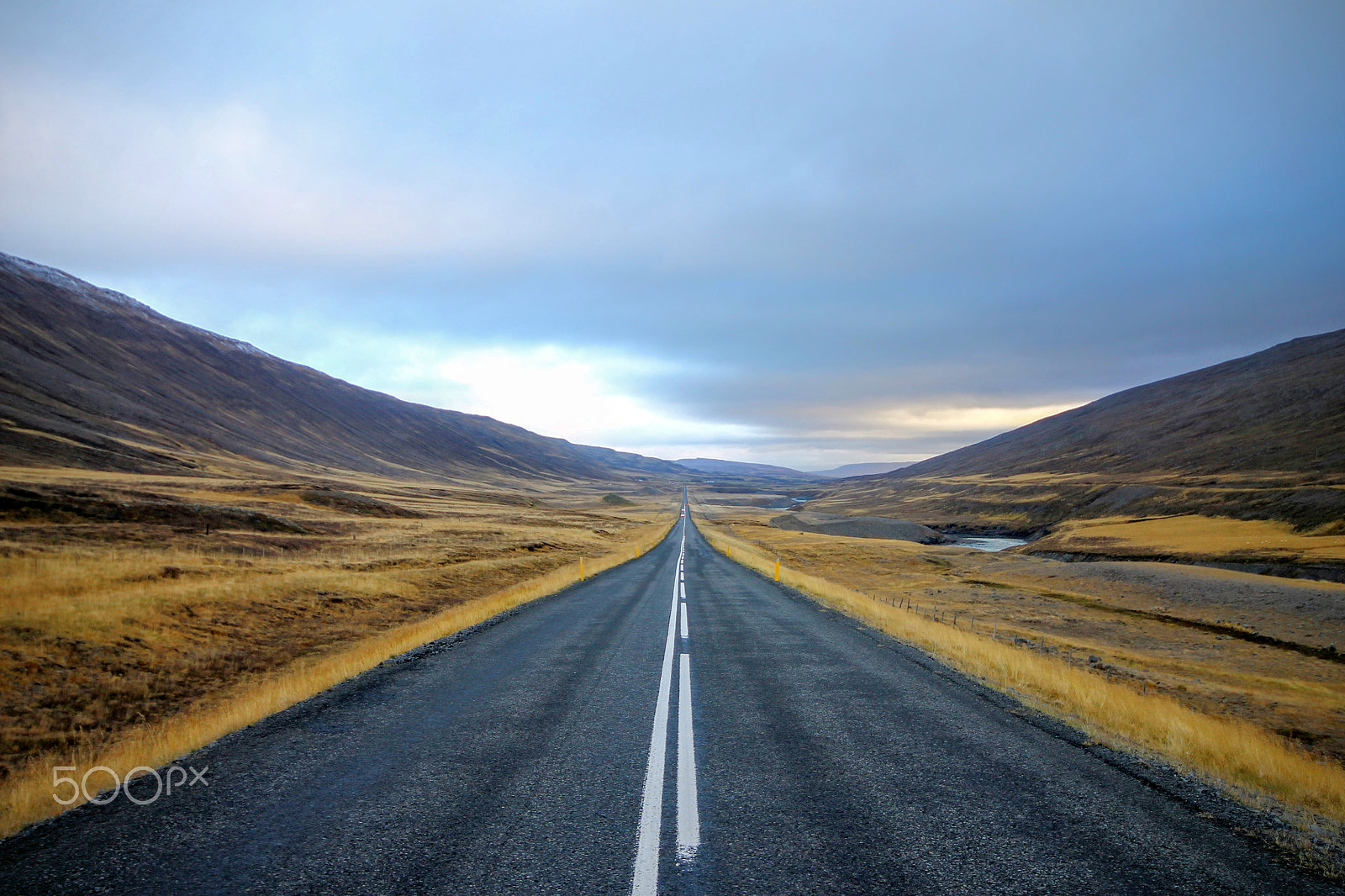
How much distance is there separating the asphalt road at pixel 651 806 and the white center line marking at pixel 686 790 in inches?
1.1

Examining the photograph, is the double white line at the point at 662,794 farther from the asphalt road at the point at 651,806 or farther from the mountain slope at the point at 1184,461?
the mountain slope at the point at 1184,461

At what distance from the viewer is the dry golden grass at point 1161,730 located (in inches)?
223

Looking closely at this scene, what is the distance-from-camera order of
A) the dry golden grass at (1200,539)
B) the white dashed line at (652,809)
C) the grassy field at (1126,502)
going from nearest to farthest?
1. the white dashed line at (652,809)
2. the dry golden grass at (1200,539)
3. the grassy field at (1126,502)

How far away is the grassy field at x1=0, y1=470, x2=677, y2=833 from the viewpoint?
8.69 m

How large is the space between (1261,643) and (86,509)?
52598 millimetres

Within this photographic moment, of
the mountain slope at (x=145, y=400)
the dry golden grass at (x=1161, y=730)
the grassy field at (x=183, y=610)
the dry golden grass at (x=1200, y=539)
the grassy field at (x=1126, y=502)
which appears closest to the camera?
the dry golden grass at (x=1161, y=730)

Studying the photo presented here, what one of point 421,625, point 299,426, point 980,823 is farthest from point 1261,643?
point 299,426

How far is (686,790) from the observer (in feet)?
18.0

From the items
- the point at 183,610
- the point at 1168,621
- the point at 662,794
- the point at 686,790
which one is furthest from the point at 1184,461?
the point at 183,610

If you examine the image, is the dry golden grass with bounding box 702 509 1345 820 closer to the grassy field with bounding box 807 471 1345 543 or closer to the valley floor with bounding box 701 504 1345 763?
the valley floor with bounding box 701 504 1345 763

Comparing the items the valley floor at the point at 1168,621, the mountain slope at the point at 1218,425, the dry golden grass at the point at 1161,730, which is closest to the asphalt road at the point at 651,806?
the dry golden grass at the point at 1161,730

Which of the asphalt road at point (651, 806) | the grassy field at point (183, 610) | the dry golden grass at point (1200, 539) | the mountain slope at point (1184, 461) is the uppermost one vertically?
the mountain slope at point (1184, 461)

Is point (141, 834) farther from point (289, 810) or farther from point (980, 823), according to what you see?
point (980, 823)

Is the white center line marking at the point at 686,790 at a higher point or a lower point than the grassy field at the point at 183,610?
higher
